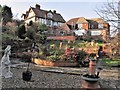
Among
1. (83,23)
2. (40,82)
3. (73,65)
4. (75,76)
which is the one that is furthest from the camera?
(83,23)

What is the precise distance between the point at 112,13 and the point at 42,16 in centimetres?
3991

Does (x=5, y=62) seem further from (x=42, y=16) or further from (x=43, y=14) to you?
(x=43, y=14)

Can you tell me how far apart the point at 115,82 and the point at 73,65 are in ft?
18.7

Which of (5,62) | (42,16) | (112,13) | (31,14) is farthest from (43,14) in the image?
(112,13)

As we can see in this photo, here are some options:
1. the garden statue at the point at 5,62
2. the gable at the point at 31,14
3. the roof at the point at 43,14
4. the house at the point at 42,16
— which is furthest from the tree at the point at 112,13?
the gable at the point at 31,14

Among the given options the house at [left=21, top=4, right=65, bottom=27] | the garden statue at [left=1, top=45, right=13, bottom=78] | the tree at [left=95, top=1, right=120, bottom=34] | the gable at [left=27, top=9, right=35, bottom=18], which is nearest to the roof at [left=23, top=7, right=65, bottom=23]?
the house at [left=21, top=4, right=65, bottom=27]

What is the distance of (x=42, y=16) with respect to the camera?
46000mm

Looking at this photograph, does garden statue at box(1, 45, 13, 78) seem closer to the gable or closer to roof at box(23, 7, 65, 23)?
roof at box(23, 7, 65, 23)

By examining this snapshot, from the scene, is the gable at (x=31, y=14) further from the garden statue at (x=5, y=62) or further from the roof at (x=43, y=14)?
the garden statue at (x=5, y=62)

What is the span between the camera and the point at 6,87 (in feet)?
26.2

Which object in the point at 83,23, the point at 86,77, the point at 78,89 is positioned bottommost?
the point at 78,89

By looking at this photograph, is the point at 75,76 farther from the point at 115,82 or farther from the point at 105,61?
the point at 105,61

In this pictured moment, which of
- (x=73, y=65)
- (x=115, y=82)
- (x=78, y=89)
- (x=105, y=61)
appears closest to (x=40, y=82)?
(x=78, y=89)

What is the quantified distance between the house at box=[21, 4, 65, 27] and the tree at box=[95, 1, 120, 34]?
120 feet
